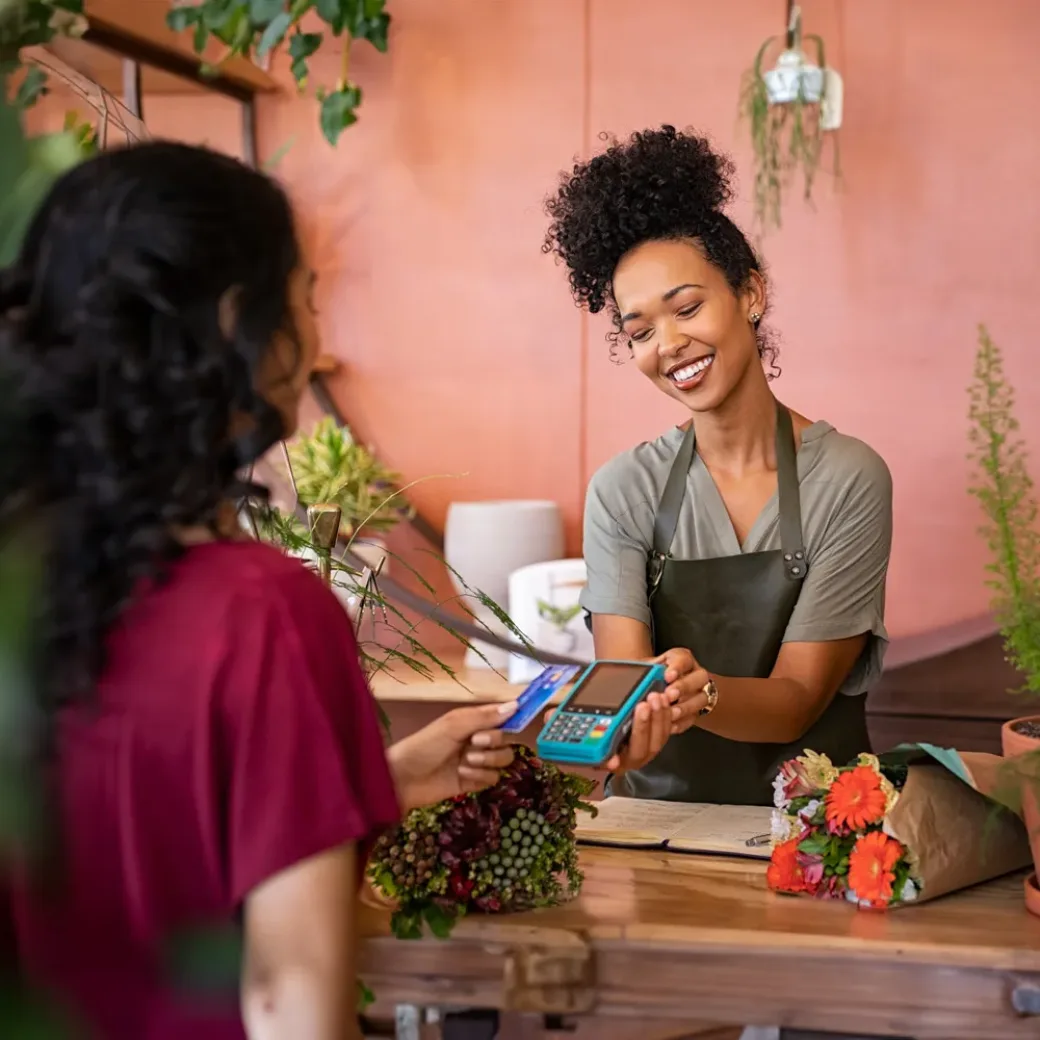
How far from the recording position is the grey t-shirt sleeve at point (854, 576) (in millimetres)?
1854

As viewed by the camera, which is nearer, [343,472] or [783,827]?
[783,827]

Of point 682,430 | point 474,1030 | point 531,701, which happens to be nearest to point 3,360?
point 531,701

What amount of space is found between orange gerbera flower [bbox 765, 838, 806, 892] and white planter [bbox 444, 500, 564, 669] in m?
1.83

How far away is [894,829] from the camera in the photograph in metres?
1.22

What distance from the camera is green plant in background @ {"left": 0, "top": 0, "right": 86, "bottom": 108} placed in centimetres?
63

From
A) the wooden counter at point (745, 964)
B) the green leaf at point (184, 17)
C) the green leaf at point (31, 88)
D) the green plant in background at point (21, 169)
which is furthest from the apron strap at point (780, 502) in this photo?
the green plant in background at point (21, 169)

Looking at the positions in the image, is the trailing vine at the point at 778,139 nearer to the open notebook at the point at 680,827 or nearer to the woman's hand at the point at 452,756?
the open notebook at the point at 680,827

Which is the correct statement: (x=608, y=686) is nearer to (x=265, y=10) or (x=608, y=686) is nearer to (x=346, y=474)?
(x=265, y=10)

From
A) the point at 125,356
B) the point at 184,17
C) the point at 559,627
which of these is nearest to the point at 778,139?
the point at 559,627

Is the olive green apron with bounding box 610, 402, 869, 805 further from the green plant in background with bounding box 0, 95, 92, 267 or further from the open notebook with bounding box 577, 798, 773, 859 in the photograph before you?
the green plant in background with bounding box 0, 95, 92, 267

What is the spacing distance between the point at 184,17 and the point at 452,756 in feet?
4.85

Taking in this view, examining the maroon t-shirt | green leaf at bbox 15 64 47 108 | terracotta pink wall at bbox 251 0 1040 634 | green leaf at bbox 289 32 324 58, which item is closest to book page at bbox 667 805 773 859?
the maroon t-shirt

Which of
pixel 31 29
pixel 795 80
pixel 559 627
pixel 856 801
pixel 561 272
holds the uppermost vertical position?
pixel 795 80

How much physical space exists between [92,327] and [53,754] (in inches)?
9.1
